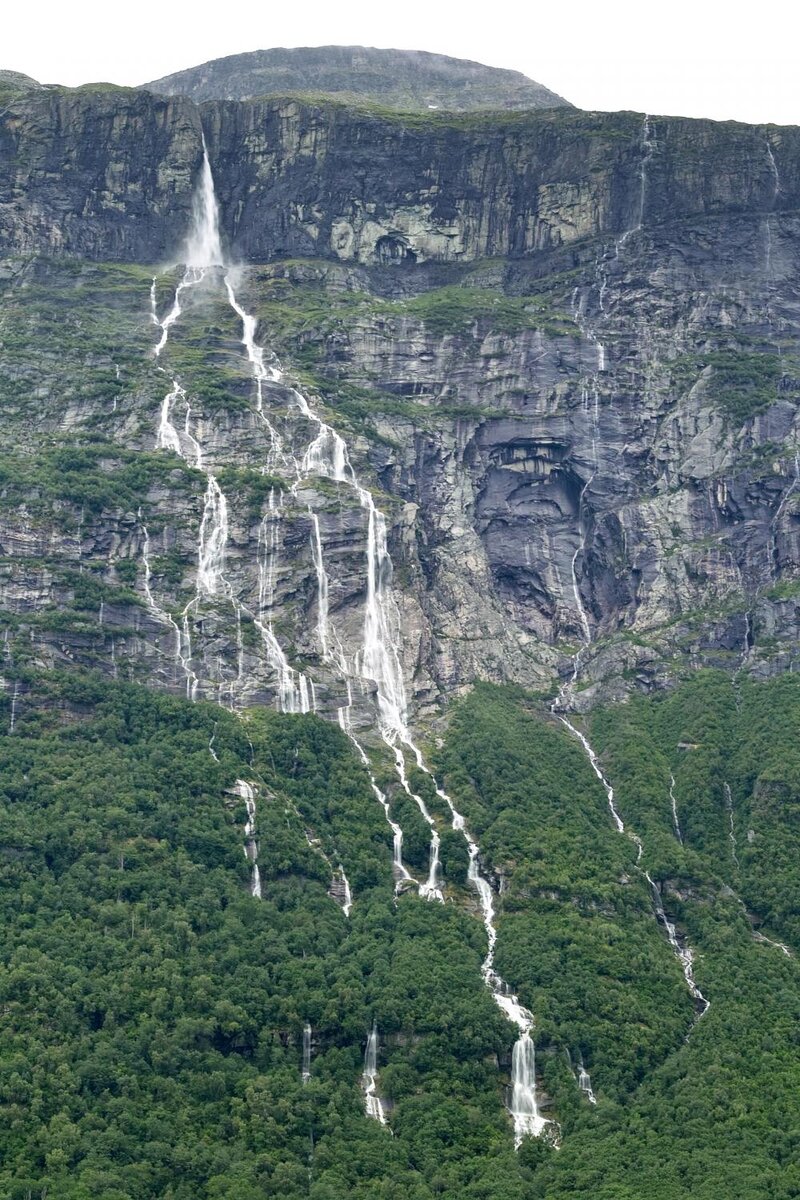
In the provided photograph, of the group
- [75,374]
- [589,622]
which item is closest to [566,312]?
[589,622]

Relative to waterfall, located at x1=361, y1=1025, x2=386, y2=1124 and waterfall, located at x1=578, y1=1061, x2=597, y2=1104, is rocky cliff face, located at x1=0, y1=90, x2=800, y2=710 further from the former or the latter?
waterfall, located at x1=578, y1=1061, x2=597, y2=1104

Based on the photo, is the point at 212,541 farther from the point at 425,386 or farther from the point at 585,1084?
the point at 585,1084

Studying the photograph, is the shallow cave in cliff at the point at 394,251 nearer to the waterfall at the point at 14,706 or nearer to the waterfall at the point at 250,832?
the waterfall at the point at 14,706

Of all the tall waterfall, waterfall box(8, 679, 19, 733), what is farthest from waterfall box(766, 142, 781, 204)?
waterfall box(8, 679, 19, 733)

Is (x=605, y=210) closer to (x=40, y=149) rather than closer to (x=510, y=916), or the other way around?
(x=40, y=149)

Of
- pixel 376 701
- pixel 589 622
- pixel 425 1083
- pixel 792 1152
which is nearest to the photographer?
pixel 792 1152

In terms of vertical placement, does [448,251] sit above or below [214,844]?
above
